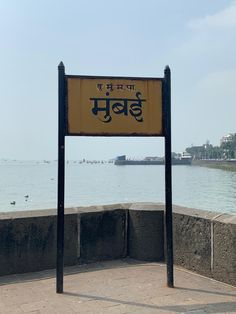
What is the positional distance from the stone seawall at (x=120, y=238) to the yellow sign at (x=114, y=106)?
135 centimetres

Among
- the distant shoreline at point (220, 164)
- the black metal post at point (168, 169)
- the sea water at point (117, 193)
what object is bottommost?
the sea water at point (117, 193)

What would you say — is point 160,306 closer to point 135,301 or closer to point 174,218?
point 135,301

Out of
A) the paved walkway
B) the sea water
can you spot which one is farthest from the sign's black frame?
the sea water

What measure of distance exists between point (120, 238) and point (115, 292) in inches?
56.9

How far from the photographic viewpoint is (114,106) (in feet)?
15.3

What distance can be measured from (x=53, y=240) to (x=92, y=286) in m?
0.98

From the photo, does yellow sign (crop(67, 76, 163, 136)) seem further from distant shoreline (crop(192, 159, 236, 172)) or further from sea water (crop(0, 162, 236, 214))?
distant shoreline (crop(192, 159, 236, 172))

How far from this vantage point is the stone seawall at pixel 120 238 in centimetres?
476

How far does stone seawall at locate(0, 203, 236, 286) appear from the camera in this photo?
476 centimetres

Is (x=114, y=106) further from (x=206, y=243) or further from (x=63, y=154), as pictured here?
(x=206, y=243)

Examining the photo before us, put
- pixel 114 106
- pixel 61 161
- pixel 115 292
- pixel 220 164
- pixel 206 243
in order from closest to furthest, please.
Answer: pixel 115 292
pixel 61 161
pixel 114 106
pixel 206 243
pixel 220 164

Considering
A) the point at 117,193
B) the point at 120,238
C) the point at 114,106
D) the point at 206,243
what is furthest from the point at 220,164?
the point at 114,106

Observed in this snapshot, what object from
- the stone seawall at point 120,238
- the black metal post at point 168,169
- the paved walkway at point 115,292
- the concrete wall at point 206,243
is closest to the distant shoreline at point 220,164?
the stone seawall at point 120,238

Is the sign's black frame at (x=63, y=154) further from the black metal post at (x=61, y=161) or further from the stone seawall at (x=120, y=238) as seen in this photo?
the stone seawall at (x=120, y=238)
